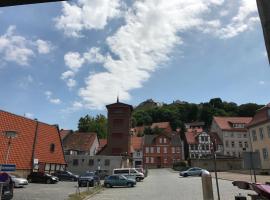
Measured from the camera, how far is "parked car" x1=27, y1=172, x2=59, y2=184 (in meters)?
41.1

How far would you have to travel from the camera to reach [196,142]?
108438 millimetres

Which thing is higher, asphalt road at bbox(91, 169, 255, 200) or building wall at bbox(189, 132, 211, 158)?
building wall at bbox(189, 132, 211, 158)

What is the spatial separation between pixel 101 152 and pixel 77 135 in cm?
737

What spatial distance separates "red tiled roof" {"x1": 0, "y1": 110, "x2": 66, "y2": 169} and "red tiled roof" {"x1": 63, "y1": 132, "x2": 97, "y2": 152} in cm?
1776

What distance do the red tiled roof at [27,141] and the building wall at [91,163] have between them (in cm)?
920

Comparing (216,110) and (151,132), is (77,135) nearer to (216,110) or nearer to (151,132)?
(151,132)

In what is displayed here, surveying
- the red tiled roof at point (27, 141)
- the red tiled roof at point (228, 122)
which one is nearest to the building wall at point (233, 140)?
the red tiled roof at point (228, 122)

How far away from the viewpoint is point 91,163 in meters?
65.0

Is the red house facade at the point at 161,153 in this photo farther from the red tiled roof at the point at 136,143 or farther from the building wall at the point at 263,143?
the building wall at the point at 263,143

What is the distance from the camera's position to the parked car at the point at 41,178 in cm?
4112

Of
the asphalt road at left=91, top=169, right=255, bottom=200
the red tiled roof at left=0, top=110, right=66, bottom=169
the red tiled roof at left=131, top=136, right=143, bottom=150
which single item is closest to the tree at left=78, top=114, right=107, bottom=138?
the red tiled roof at left=131, top=136, right=143, bottom=150

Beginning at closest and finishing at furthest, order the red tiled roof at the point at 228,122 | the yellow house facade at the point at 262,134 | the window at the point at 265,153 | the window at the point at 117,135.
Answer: the yellow house facade at the point at 262,134
the window at the point at 265,153
the window at the point at 117,135
the red tiled roof at the point at 228,122

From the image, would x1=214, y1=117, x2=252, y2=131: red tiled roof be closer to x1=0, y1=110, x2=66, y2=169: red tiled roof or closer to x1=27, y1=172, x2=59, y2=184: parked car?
x1=0, y1=110, x2=66, y2=169: red tiled roof

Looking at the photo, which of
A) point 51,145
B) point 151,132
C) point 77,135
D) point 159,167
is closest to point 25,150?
point 51,145
